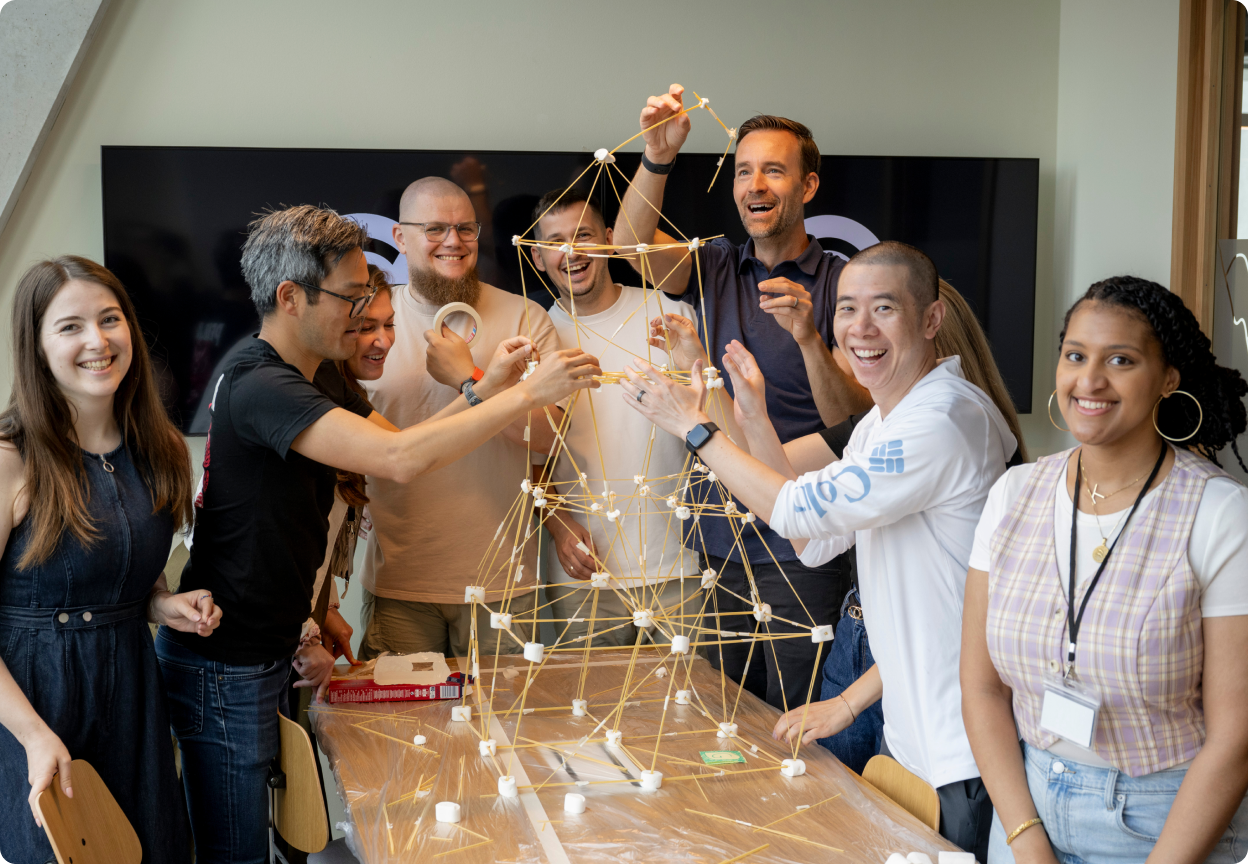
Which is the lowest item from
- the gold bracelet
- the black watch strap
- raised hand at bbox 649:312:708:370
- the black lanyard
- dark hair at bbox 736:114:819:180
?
the gold bracelet

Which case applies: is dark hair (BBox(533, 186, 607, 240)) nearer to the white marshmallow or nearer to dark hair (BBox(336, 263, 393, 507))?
dark hair (BBox(336, 263, 393, 507))

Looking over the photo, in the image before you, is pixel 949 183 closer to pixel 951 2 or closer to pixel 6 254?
pixel 951 2

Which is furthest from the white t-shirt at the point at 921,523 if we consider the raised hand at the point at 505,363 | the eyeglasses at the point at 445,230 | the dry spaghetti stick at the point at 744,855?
the eyeglasses at the point at 445,230

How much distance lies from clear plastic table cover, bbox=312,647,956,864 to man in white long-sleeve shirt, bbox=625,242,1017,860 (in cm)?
16

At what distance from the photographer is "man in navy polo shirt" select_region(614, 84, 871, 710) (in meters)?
2.54

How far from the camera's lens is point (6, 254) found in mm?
3416

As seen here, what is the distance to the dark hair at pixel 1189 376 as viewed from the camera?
55.1 inches

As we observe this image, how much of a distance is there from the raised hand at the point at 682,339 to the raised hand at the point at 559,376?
25 centimetres

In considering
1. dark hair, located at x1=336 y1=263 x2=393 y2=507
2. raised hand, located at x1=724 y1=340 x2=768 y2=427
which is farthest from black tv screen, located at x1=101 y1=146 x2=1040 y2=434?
raised hand, located at x1=724 y1=340 x2=768 y2=427

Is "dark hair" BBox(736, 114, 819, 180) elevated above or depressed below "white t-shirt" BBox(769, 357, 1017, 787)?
above

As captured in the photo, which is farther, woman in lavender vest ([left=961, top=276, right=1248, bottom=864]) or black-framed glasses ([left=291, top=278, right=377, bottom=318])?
black-framed glasses ([left=291, top=278, right=377, bottom=318])

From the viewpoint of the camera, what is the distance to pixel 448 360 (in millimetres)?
2422

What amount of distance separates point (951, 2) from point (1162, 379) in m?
3.06

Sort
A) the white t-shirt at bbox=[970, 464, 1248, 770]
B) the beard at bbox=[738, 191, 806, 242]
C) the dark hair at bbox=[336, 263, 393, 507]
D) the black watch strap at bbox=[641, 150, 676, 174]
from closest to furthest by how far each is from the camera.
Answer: the white t-shirt at bbox=[970, 464, 1248, 770]
the black watch strap at bbox=[641, 150, 676, 174]
the dark hair at bbox=[336, 263, 393, 507]
the beard at bbox=[738, 191, 806, 242]
